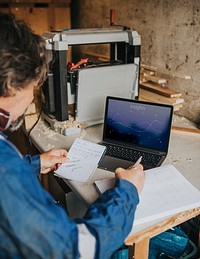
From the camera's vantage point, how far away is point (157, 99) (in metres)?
1.73

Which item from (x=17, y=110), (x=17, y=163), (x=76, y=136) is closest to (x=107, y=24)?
(x=76, y=136)

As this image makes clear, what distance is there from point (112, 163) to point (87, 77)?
19.9 inches

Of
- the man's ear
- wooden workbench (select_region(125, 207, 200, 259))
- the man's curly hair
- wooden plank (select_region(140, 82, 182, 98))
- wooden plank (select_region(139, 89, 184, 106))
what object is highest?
the man's curly hair

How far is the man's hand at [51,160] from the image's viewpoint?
1.17 metres

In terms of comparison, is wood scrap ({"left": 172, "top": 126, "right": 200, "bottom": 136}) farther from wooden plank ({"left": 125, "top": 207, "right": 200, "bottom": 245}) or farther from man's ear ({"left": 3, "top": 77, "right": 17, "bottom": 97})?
man's ear ({"left": 3, "top": 77, "right": 17, "bottom": 97})

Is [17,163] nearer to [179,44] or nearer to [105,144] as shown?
[105,144]

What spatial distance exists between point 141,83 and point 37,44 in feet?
4.24

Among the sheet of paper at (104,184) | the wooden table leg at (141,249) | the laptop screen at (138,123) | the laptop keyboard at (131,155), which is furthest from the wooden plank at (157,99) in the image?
the wooden table leg at (141,249)

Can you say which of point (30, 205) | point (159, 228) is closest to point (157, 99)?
point (159, 228)

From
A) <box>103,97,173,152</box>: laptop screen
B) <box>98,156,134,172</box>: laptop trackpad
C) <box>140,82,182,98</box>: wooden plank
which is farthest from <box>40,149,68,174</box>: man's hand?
<box>140,82,182,98</box>: wooden plank

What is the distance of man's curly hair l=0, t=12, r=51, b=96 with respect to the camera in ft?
2.19

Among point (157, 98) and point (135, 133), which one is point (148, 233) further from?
point (157, 98)

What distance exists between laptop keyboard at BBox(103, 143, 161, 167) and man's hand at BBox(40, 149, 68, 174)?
217 mm

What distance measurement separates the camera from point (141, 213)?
90cm
